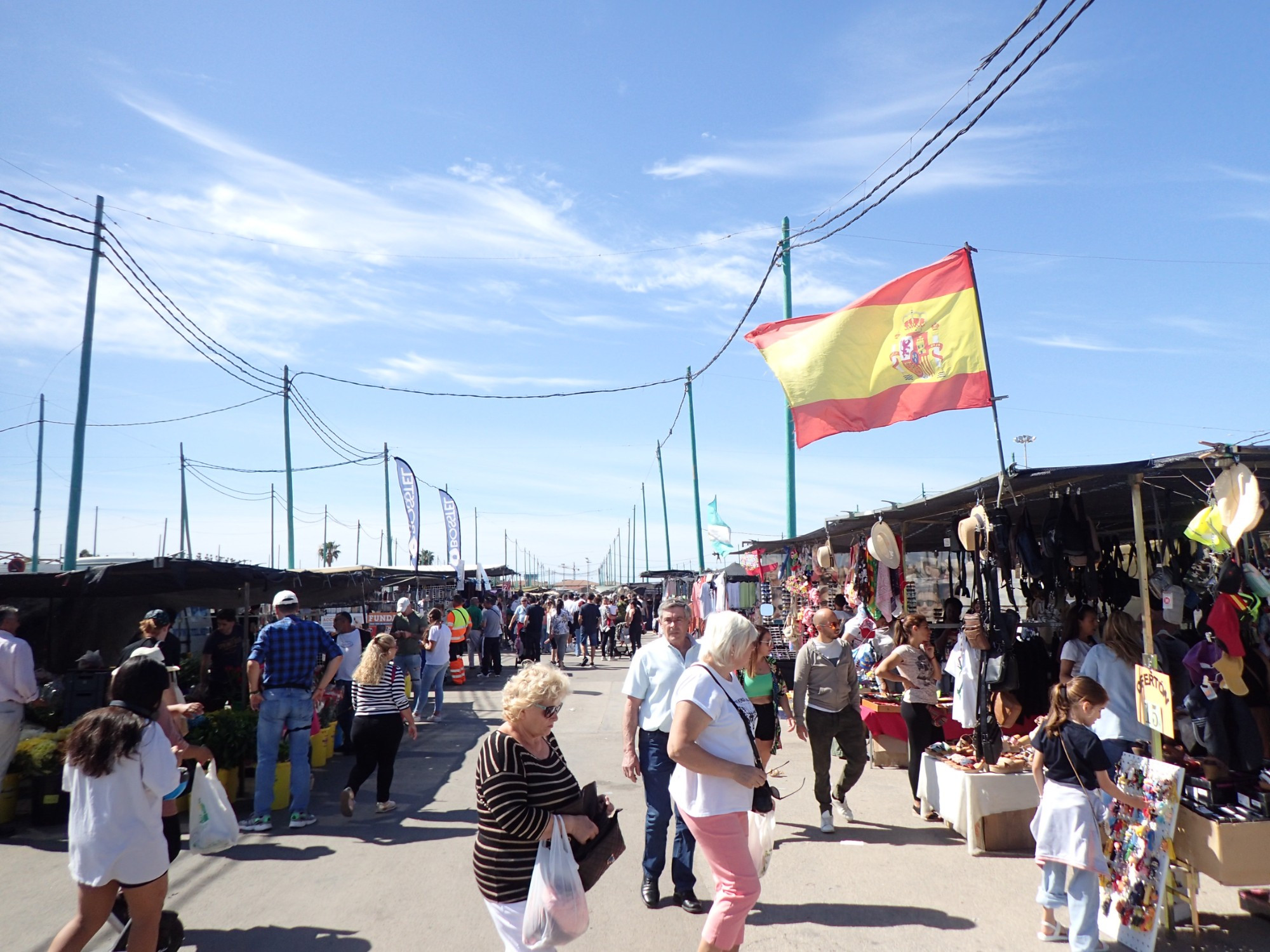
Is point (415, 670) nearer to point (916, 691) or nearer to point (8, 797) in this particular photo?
point (8, 797)

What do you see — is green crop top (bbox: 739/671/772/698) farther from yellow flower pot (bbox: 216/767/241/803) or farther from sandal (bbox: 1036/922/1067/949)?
yellow flower pot (bbox: 216/767/241/803)

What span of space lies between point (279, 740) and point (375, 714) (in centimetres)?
83

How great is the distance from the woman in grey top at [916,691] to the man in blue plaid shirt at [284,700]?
483 cm

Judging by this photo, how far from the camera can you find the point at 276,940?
16.2ft

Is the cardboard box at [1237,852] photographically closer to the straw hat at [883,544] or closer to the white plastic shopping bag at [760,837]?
the white plastic shopping bag at [760,837]

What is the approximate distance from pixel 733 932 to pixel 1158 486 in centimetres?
438

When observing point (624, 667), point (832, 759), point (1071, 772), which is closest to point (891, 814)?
point (832, 759)

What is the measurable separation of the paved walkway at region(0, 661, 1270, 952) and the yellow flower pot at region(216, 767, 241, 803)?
36.1 inches

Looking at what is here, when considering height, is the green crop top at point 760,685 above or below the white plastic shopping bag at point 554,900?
above

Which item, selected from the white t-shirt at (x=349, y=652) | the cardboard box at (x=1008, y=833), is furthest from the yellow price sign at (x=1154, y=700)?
the white t-shirt at (x=349, y=652)

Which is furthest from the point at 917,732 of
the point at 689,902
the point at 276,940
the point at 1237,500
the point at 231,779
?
the point at 231,779

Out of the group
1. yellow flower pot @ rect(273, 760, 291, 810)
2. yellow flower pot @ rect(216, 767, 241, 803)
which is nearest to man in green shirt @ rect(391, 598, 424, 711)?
yellow flower pot @ rect(216, 767, 241, 803)

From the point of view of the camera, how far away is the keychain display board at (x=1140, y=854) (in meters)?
4.59

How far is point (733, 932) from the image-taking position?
3793mm
